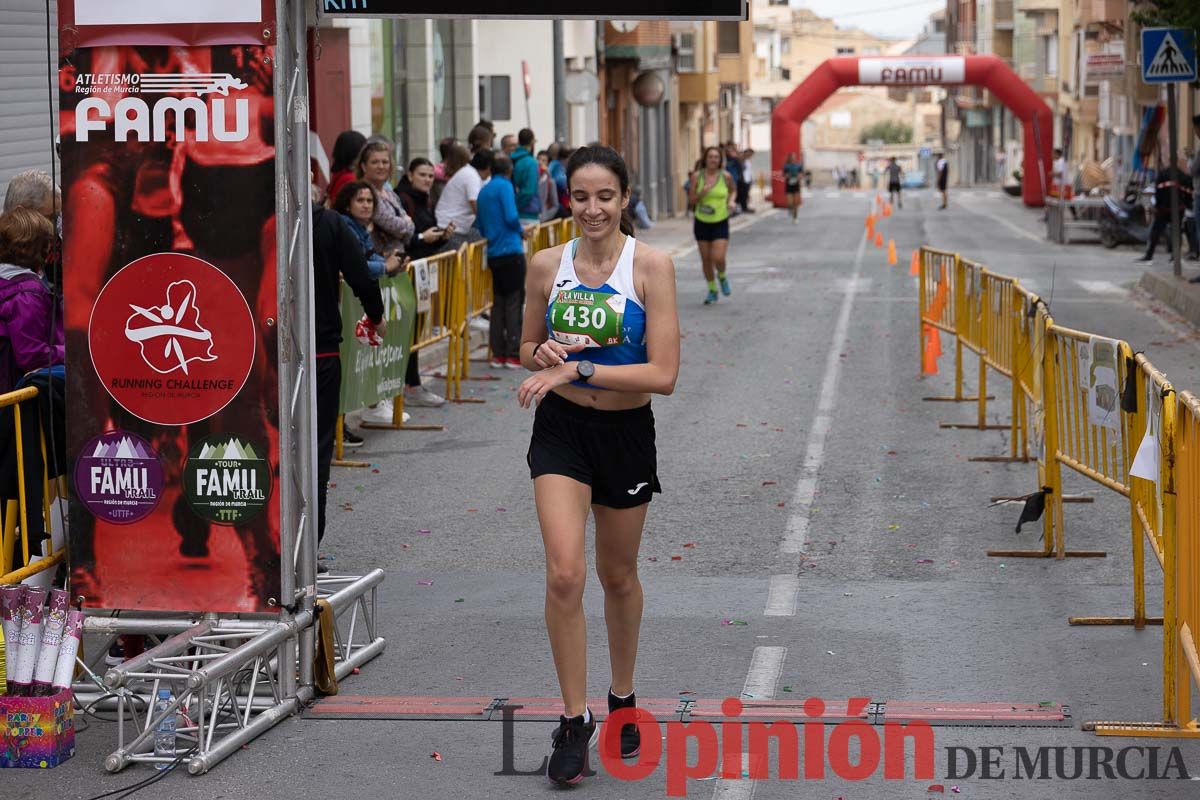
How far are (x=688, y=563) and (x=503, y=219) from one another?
756cm

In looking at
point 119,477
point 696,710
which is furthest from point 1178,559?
point 119,477

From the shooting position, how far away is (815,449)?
12.6 m

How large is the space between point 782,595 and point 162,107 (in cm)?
370

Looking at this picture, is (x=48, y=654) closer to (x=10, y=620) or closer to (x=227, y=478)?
(x=10, y=620)

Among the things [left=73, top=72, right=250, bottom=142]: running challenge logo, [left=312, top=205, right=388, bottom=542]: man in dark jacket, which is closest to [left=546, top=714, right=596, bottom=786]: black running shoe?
[left=73, top=72, right=250, bottom=142]: running challenge logo

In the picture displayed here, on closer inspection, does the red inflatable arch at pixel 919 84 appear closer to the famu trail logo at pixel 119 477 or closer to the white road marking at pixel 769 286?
the white road marking at pixel 769 286

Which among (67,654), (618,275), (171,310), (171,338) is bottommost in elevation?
(67,654)

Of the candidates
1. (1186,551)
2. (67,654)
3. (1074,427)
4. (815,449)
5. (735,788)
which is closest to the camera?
(735,788)

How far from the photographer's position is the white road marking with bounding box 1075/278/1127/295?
979 inches

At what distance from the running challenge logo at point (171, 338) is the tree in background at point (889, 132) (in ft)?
527

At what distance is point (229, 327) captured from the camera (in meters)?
6.53

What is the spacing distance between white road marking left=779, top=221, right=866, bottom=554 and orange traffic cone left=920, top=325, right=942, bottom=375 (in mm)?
783

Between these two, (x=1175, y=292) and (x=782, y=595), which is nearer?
(x=782, y=595)

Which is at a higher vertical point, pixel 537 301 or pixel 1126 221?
pixel 537 301
